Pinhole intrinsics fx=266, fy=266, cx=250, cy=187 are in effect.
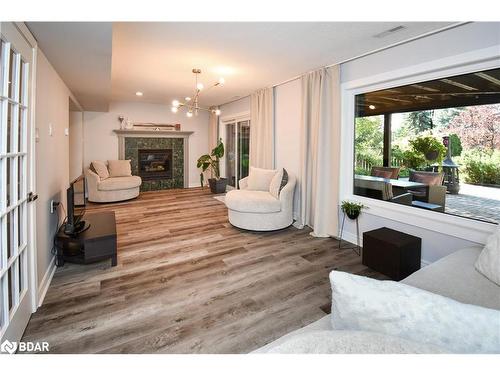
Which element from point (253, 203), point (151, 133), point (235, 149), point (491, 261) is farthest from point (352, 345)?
point (151, 133)

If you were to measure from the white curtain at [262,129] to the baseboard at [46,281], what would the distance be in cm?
358

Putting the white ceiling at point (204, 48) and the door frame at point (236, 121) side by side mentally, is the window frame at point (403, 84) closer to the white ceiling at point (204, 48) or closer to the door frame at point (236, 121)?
the white ceiling at point (204, 48)

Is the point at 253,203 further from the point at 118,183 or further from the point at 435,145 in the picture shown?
the point at 118,183

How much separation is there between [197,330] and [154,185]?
20.3 feet

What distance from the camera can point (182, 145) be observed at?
788 centimetres

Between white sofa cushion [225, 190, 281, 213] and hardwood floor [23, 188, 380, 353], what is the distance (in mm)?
374

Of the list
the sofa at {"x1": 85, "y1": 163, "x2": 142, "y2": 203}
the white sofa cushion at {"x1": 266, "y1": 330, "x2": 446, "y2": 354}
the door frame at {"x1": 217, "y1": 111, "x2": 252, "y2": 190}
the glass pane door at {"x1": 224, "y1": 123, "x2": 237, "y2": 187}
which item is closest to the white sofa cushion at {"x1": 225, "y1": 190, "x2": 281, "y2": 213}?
the door frame at {"x1": 217, "y1": 111, "x2": 252, "y2": 190}

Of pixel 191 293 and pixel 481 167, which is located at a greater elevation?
pixel 481 167

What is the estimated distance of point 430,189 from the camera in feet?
9.80

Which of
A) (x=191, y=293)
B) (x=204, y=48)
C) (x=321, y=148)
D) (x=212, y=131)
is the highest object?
(x=204, y=48)

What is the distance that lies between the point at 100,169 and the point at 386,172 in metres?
5.91

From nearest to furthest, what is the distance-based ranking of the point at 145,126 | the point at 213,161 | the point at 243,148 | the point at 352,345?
the point at 352,345 < the point at 243,148 < the point at 145,126 < the point at 213,161
